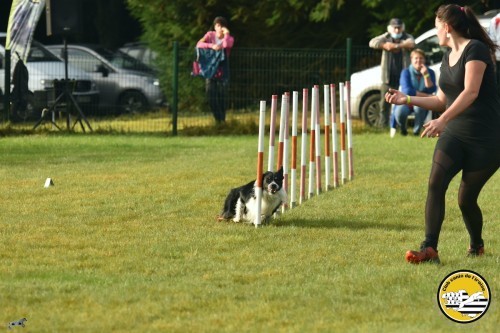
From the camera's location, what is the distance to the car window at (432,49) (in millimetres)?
23922

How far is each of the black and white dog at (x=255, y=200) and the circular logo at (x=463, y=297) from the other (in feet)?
12.3

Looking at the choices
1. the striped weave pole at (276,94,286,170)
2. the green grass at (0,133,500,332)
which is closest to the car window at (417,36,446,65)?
the green grass at (0,133,500,332)

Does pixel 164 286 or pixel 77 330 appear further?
pixel 164 286

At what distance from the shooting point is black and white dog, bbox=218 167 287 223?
1162cm

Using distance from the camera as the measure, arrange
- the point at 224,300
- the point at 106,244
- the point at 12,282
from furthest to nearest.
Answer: the point at 106,244 → the point at 12,282 → the point at 224,300

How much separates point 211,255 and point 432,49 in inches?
582

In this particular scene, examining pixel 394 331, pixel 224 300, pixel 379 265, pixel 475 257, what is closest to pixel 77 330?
pixel 224 300

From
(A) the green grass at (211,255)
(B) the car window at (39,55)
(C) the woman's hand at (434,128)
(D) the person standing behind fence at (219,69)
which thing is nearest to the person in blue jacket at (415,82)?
(D) the person standing behind fence at (219,69)

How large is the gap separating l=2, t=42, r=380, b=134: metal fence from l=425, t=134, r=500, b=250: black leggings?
14.2 meters

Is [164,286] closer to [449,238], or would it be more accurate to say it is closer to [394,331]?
[394,331]

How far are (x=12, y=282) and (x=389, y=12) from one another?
67.3 ft

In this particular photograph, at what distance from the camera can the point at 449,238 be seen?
1098cm

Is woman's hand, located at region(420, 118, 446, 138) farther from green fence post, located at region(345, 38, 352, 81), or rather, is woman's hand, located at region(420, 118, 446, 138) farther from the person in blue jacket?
green fence post, located at region(345, 38, 352, 81)

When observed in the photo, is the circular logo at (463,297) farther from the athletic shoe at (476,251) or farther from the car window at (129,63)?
the car window at (129,63)
